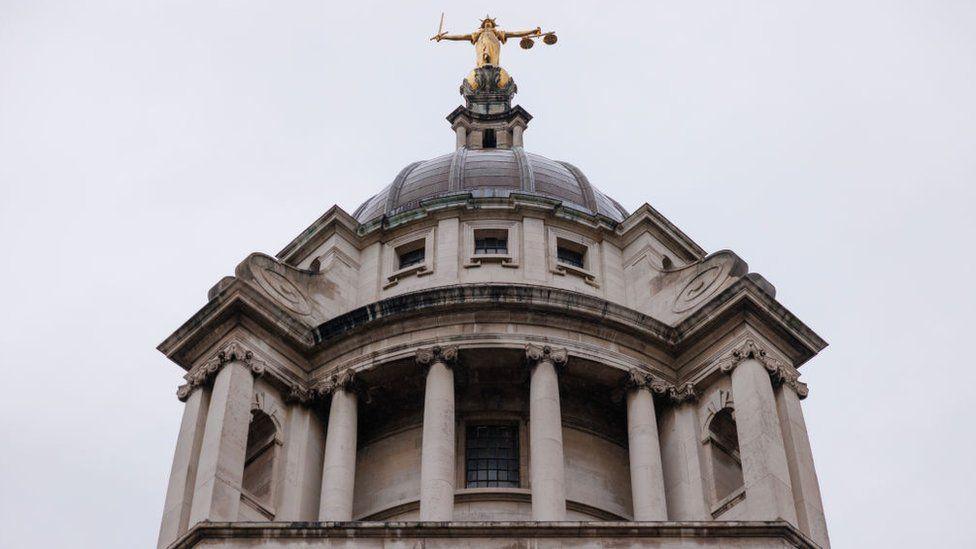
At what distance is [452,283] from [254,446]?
297 inches

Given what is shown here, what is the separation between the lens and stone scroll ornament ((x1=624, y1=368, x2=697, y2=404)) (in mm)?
45656

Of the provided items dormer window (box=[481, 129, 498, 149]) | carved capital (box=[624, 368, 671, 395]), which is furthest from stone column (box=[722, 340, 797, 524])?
dormer window (box=[481, 129, 498, 149])

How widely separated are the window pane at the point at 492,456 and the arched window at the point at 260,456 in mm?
5190

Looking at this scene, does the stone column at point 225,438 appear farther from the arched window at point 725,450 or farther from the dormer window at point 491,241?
the arched window at point 725,450

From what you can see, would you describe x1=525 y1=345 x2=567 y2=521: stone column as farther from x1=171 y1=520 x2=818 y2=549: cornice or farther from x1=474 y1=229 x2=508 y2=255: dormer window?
x1=171 y1=520 x2=818 y2=549: cornice

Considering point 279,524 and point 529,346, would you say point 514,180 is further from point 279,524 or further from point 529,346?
point 279,524

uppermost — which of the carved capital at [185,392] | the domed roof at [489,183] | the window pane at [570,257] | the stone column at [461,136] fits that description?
the stone column at [461,136]

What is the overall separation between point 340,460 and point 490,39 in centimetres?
2487

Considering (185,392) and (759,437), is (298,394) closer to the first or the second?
(185,392)

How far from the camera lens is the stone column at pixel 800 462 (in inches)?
1596

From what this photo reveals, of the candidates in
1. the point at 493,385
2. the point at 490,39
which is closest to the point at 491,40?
the point at 490,39

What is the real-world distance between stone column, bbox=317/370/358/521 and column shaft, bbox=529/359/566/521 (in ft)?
15.5

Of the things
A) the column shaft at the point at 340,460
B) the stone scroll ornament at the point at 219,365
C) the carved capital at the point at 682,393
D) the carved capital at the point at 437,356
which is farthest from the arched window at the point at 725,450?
the stone scroll ornament at the point at 219,365

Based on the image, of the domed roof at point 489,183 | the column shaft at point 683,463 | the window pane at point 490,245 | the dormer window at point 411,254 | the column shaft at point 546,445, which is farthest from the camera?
the domed roof at point 489,183
